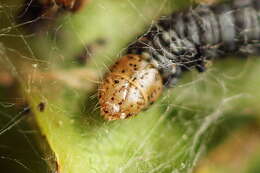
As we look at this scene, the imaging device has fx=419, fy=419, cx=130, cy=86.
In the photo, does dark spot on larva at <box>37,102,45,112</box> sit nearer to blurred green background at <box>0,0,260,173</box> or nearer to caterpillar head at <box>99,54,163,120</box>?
blurred green background at <box>0,0,260,173</box>

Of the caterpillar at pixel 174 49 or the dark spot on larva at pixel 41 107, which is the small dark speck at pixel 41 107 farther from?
the caterpillar at pixel 174 49

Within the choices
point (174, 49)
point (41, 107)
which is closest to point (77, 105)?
point (41, 107)

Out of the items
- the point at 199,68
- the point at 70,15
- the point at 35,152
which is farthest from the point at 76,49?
the point at 199,68

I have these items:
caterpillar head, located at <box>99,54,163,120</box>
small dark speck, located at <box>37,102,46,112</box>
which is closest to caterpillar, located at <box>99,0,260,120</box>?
caterpillar head, located at <box>99,54,163,120</box>

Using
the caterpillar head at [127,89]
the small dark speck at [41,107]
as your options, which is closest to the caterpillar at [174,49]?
the caterpillar head at [127,89]

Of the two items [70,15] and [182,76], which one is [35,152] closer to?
[70,15]

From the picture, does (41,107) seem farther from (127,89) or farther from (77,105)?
(127,89)

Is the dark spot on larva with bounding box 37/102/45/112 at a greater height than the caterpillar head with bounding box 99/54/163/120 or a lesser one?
greater
